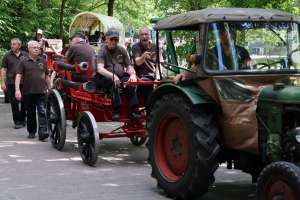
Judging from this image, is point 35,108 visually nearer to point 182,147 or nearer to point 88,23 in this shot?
point 182,147

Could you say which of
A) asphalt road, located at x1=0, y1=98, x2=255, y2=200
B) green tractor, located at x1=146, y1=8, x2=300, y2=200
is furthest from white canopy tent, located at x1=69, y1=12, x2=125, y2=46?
green tractor, located at x1=146, y1=8, x2=300, y2=200

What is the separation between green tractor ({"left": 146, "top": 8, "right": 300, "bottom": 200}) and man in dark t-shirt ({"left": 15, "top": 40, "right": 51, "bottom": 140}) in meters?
4.98

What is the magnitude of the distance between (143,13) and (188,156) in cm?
3181

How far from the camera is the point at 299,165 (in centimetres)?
614

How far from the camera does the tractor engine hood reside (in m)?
6.17

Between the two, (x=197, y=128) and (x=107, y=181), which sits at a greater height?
(x=197, y=128)

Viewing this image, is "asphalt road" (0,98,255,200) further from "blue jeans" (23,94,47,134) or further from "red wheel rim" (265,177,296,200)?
"red wheel rim" (265,177,296,200)

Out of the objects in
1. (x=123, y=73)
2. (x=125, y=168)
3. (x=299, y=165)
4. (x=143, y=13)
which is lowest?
(x=125, y=168)

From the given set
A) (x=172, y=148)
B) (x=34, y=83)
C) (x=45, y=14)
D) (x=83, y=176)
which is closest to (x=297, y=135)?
(x=172, y=148)

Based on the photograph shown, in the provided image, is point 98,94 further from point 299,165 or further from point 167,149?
point 299,165

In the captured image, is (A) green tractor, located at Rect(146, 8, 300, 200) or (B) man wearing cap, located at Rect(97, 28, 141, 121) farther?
(B) man wearing cap, located at Rect(97, 28, 141, 121)

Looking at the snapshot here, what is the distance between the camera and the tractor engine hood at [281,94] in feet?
20.2

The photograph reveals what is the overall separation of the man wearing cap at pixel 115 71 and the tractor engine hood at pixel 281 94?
11.0 feet

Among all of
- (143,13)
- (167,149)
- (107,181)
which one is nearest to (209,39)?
(167,149)
